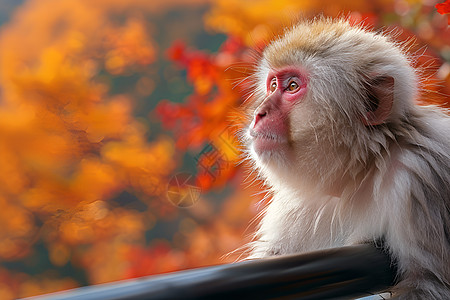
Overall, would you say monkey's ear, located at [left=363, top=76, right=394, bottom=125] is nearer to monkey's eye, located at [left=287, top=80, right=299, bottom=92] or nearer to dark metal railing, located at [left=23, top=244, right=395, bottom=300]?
monkey's eye, located at [left=287, top=80, right=299, bottom=92]

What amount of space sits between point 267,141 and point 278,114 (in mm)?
49

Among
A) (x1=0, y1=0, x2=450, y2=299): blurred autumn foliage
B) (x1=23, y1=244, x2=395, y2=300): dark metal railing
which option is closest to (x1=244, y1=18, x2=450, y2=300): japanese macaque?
(x1=23, y1=244, x2=395, y2=300): dark metal railing

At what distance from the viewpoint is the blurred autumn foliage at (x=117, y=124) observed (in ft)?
5.43

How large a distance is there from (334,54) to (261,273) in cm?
53

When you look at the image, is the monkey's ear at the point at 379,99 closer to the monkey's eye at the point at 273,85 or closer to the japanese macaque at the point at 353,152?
the japanese macaque at the point at 353,152

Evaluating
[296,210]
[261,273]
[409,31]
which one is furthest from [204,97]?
[261,273]

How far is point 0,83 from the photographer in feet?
5.33

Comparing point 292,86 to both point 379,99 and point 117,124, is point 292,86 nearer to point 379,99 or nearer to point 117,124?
point 379,99

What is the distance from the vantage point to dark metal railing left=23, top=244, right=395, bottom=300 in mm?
352

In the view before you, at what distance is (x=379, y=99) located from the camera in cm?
81

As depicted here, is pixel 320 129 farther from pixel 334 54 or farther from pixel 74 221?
pixel 74 221

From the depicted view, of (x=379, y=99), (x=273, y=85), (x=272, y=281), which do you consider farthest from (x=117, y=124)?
(x=272, y=281)

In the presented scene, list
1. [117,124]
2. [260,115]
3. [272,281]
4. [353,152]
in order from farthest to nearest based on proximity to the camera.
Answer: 1. [117,124]
2. [260,115]
3. [353,152]
4. [272,281]

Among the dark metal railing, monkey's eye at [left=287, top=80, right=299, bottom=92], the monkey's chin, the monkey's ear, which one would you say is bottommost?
the dark metal railing
